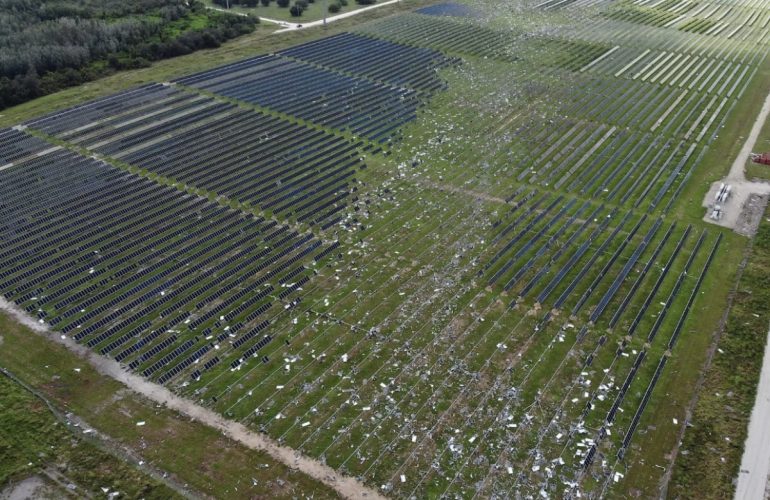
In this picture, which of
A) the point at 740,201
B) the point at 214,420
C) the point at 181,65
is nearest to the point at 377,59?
the point at 181,65

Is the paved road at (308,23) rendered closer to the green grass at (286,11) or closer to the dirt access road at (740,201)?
the green grass at (286,11)

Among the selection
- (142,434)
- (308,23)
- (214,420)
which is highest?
(308,23)

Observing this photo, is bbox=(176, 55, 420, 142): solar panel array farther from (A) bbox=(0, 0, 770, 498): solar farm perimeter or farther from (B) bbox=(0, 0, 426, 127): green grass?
(B) bbox=(0, 0, 426, 127): green grass

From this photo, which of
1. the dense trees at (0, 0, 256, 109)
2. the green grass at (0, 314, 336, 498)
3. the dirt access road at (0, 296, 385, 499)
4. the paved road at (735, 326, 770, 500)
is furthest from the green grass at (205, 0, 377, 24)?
the paved road at (735, 326, 770, 500)

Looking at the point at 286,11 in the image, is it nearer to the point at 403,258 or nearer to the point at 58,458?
the point at 403,258

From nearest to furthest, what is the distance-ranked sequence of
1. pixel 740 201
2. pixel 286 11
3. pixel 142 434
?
pixel 142 434 → pixel 740 201 → pixel 286 11

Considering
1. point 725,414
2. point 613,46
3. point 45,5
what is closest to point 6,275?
point 725,414

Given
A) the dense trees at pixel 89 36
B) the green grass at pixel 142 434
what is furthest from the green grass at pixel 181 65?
the green grass at pixel 142 434
